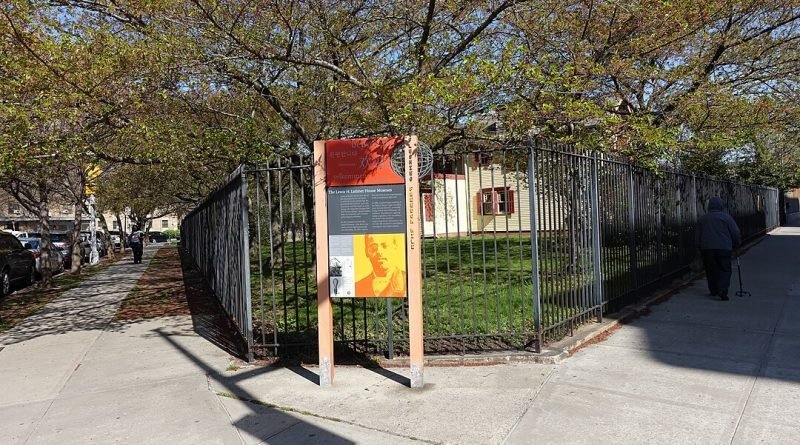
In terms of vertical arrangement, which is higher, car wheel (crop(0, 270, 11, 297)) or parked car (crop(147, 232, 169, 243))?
parked car (crop(147, 232, 169, 243))

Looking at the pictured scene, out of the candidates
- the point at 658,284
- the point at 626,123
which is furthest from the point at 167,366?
the point at 658,284

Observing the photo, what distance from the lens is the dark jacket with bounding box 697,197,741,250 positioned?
862 cm

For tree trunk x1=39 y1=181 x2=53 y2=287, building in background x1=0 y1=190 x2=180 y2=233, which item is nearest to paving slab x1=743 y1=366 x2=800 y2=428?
tree trunk x1=39 y1=181 x2=53 y2=287

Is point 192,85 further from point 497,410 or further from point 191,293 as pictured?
point 497,410

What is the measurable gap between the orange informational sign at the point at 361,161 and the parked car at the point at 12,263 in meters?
12.4

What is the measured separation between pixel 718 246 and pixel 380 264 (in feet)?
20.3

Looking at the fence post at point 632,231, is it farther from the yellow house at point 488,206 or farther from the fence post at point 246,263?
the fence post at point 246,263

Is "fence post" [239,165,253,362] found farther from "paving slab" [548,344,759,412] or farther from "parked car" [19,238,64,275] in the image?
"parked car" [19,238,64,275]

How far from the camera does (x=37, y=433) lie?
4.49m

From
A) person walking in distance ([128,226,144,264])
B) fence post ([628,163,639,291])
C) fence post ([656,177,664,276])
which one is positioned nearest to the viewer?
fence post ([628,163,639,291])

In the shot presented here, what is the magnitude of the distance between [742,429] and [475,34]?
18.6 feet

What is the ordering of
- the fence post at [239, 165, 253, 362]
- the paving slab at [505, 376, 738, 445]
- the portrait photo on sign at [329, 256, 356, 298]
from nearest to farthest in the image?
the paving slab at [505, 376, 738, 445] < the portrait photo on sign at [329, 256, 356, 298] < the fence post at [239, 165, 253, 362]

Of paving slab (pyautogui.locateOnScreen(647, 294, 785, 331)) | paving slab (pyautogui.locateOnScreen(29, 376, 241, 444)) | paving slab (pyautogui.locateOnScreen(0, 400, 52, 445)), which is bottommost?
paving slab (pyautogui.locateOnScreen(0, 400, 52, 445))

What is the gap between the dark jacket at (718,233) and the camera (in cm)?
862
